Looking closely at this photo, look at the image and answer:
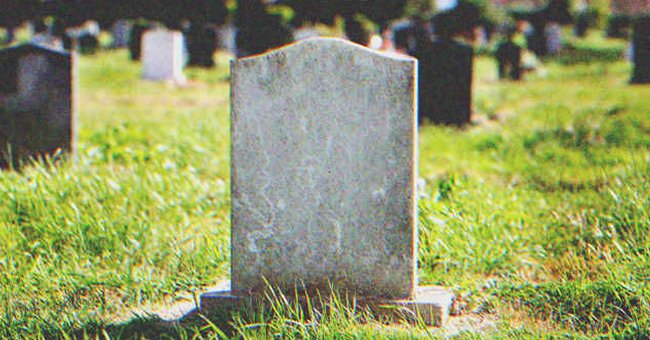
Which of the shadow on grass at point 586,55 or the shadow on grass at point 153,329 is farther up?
the shadow on grass at point 586,55

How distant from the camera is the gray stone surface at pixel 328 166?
10.8 feet

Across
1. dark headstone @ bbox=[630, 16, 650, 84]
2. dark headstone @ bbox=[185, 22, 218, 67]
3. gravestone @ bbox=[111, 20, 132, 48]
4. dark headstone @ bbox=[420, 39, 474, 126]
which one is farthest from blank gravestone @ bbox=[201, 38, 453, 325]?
gravestone @ bbox=[111, 20, 132, 48]

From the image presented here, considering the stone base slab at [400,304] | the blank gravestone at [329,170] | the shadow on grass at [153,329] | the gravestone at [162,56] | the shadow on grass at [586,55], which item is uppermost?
the shadow on grass at [586,55]

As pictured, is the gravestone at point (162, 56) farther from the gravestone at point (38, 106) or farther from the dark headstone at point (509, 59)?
the gravestone at point (38, 106)

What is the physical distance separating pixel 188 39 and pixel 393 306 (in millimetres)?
18113

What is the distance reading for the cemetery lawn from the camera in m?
3.22

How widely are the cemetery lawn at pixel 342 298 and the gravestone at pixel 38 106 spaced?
1.02ft

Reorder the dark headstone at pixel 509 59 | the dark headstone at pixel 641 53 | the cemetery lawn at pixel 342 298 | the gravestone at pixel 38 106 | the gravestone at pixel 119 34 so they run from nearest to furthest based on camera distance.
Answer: the cemetery lawn at pixel 342 298 → the gravestone at pixel 38 106 → the dark headstone at pixel 641 53 → the dark headstone at pixel 509 59 → the gravestone at pixel 119 34

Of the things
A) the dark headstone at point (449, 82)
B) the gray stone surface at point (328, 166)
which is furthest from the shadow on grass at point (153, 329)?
the dark headstone at point (449, 82)

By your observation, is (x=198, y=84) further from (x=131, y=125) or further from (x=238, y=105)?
(x=238, y=105)

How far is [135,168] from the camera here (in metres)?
5.93

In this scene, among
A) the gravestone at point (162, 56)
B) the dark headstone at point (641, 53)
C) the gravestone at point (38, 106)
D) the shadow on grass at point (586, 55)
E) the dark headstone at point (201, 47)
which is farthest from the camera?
the shadow on grass at point (586, 55)

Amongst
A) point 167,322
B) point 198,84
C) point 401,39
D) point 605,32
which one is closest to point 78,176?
point 167,322

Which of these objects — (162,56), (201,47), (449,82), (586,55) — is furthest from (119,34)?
(449,82)
